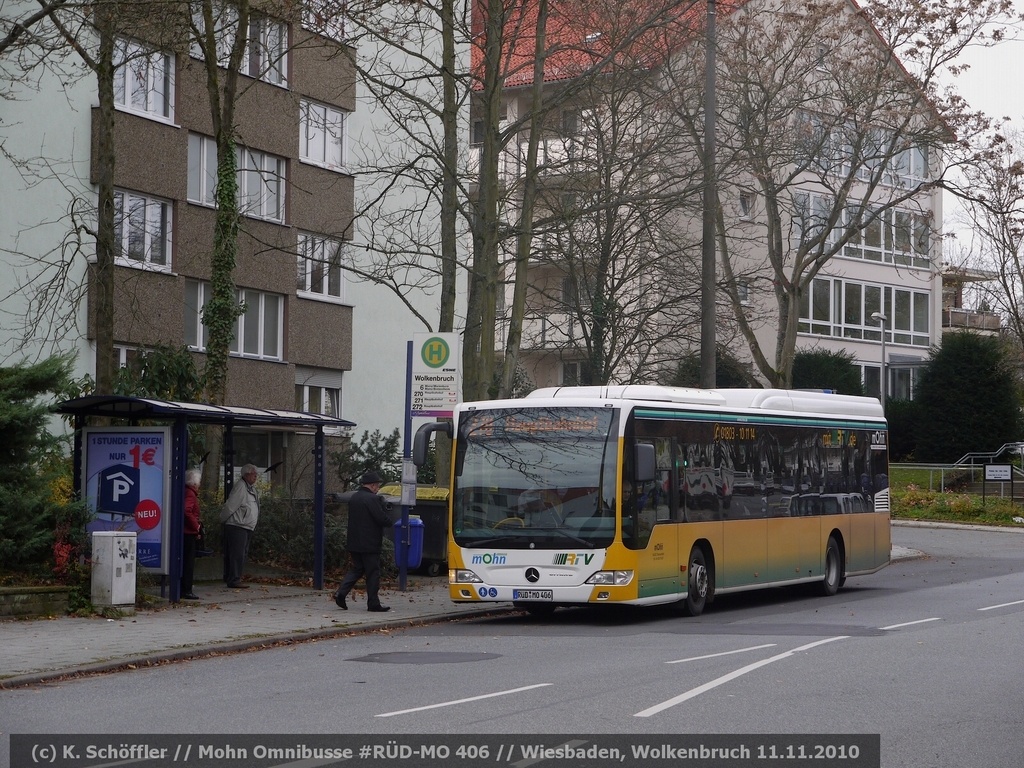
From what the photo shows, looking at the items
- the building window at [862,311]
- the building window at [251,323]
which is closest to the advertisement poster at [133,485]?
the building window at [251,323]

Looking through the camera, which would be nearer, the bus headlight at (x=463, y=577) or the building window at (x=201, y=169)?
the bus headlight at (x=463, y=577)

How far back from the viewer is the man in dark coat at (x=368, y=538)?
1859cm

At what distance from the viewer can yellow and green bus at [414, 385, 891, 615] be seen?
17625 millimetres

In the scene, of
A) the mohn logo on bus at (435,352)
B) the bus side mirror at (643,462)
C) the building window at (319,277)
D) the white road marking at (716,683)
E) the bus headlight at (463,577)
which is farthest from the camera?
the building window at (319,277)

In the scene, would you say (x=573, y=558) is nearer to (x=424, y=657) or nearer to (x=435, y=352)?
(x=424, y=657)

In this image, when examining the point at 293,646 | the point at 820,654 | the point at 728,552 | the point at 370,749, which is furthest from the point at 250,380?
the point at 370,749

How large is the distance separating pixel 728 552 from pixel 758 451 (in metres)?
1.77

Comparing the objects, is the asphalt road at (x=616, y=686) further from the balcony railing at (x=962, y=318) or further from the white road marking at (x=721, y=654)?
the balcony railing at (x=962, y=318)

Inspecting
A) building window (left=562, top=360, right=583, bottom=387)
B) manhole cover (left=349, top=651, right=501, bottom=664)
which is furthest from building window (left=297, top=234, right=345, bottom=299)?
manhole cover (left=349, top=651, right=501, bottom=664)

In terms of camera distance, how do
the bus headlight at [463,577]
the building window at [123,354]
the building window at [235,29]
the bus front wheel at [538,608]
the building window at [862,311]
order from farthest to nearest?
the building window at [862,311] → the building window at [123,354] → the building window at [235,29] → the bus front wheel at [538,608] → the bus headlight at [463,577]

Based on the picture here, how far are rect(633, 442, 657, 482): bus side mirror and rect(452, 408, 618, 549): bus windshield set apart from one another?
0.25 meters

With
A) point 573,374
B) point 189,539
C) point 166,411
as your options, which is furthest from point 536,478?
point 573,374

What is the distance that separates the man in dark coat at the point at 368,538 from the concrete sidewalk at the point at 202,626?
0.89 feet

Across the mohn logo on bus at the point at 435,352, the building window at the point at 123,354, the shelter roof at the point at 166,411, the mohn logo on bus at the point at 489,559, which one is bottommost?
the mohn logo on bus at the point at 489,559
